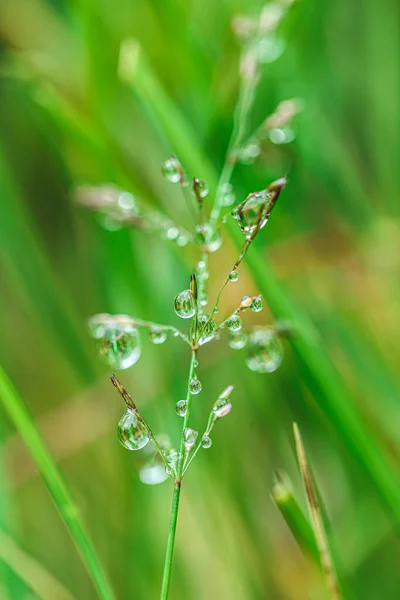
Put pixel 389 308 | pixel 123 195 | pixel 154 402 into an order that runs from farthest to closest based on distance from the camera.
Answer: pixel 389 308 < pixel 154 402 < pixel 123 195

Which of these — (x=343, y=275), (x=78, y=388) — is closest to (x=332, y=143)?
(x=343, y=275)

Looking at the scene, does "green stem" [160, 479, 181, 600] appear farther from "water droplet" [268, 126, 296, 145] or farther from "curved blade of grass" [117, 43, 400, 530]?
"water droplet" [268, 126, 296, 145]

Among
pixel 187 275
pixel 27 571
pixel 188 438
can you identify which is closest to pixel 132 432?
pixel 188 438

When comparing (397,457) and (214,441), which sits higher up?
(214,441)

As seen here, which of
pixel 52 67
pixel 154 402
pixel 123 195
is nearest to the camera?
pixel 123 195

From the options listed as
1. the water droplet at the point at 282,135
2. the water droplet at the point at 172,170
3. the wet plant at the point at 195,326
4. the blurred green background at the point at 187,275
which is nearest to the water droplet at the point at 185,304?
the wet plant at the point at 195,326

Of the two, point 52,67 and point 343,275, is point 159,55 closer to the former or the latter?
point 52,67

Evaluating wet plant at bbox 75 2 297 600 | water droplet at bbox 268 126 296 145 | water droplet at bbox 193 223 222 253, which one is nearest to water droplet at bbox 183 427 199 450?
wet plant at bbox 75 2 297 600
